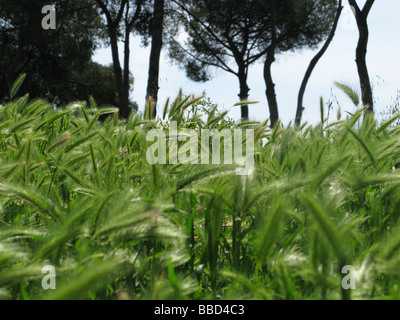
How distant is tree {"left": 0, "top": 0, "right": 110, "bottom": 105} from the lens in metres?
17.3

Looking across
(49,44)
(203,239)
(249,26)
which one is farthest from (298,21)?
(203,239)

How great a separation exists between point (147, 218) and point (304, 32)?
18291 mm

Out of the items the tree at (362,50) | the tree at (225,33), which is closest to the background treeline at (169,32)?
the tree at (225,33)

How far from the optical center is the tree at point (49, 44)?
56.6ft

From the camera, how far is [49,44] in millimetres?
19656

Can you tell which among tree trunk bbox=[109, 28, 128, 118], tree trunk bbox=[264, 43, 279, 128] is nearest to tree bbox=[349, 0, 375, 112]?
tree trunk bbox=[264, 43, 279, 128]

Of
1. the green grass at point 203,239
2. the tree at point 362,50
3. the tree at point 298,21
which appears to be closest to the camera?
the green grass at point 203,239

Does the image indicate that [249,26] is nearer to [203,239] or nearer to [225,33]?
[225,33]

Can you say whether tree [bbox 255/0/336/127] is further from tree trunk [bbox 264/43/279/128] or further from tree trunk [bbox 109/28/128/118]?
tree trunk [bbox 109/28/128/118]

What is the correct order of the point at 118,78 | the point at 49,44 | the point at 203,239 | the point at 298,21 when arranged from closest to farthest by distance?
the point at 203,239 < the point at 118,78 < the point at 298,21 < the point at 49,44

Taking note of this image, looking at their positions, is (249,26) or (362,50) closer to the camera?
(362,50)

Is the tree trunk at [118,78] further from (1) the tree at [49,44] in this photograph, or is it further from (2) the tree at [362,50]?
(2) the tree at [362,50]

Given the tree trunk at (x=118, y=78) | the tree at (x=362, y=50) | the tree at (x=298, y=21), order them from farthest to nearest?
the tree at (x=298, y=21) → the tree trunk at (x=118, y=78) → the tree at (x=362, y=50)

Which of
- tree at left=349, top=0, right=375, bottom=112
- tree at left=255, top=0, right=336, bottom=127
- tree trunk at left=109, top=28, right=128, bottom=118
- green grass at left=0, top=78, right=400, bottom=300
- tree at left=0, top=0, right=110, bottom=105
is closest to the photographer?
green grass at left=0, top=78, right=400, bottom=300
